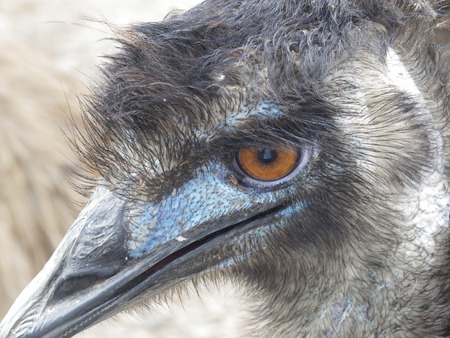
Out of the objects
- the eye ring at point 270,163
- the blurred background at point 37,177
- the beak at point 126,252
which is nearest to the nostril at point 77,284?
the beak at point 126,252

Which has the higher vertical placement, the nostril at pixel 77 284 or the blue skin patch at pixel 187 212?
the blue skin patch at pixel 187 212

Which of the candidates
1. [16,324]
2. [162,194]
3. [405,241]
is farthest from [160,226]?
[405,241]

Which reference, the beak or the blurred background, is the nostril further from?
the blurred background

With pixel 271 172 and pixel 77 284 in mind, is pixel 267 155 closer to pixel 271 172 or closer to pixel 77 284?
pixel 271 172

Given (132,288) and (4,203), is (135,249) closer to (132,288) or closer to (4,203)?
(132,288)

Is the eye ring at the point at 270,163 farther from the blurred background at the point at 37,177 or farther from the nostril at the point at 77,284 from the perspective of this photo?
the blurred background at the point at 37,177

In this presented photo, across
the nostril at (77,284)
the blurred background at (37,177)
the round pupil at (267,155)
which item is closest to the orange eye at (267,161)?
the round pupil at (267,155)

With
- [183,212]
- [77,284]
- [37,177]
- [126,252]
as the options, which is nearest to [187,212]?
[183,212]

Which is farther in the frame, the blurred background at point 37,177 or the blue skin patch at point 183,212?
the blurred background at point 37,177
